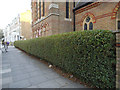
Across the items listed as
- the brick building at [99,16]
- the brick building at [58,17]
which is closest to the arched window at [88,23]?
the brick building at [99,16]

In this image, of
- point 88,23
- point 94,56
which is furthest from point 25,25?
point 94,56

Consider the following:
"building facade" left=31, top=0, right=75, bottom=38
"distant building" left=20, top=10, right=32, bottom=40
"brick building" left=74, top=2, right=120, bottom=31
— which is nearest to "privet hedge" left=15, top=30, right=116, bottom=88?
"brick building" left=74, top=2, right=120, bottom=31

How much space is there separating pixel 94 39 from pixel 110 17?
6230 mm

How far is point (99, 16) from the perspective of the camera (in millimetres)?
7570

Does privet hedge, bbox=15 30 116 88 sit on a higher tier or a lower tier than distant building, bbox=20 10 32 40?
lower

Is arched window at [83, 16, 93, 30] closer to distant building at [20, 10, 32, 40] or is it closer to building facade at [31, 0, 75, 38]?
building facade at [31, 0, 75, 38]

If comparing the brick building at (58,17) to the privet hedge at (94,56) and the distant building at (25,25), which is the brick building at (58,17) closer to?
the privet hedge at (94,56)

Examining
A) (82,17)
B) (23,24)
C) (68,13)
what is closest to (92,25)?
(82,17)

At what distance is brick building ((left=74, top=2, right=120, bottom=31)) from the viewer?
6.50 meters

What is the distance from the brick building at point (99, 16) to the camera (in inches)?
256

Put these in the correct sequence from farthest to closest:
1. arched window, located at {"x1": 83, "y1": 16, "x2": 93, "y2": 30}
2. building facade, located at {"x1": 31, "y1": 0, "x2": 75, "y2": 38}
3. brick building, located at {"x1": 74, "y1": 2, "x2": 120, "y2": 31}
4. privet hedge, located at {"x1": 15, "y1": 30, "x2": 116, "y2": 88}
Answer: building facade, located at {"x1": 31, "y1": 0, "x2": 75, "y2": 38}
arched window, located at {"x1": 83, "y1": 16, "x2": 93, "y2": 30}
brick building, located at {"x1": 74, "y1": 2, "x2": 120, "y2": 31}
privet hedge, located at {"x1": 15, "y1": 30, "x2": 116, "y2": 88}

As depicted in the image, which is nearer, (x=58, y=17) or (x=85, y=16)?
(x=85, y=16)

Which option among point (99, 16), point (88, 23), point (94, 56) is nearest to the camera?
point (94, 56)

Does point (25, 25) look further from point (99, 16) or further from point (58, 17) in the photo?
point (99, 16)
